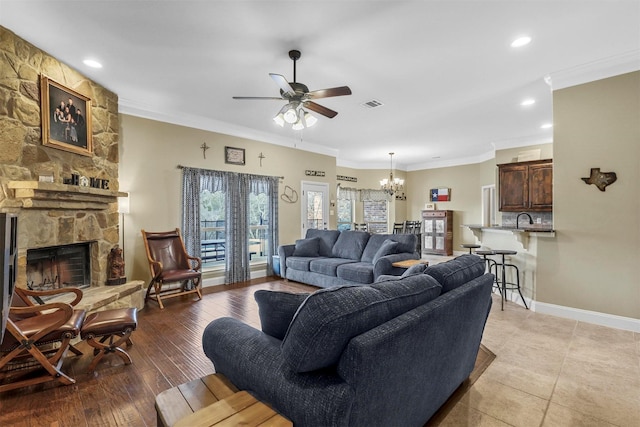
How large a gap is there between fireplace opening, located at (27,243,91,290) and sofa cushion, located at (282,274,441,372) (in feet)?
11.2

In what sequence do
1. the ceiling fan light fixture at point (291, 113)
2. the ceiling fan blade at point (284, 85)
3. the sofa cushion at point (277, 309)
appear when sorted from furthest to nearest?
1. the ceiling fan light fixture at point (291, 113)
2. the ceiling fan blade at point (284, 85)
3. the sofa cushion at point (277, 309)

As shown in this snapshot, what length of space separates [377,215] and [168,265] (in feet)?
21.9

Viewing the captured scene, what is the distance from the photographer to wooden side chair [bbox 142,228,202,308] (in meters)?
4.09

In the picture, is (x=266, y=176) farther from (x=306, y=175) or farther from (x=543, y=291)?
(x=543, y=291)

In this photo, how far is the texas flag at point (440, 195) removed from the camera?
29.6 ft

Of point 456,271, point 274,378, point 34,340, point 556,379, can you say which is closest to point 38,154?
point 34,340

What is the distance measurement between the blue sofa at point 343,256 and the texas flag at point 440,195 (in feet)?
15.7

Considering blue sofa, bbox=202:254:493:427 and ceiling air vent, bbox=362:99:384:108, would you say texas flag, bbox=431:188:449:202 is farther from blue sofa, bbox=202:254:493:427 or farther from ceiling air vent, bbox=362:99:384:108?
blue sofa, bbox=202:254:493:427

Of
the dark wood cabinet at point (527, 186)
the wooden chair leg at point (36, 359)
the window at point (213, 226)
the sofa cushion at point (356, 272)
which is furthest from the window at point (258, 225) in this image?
the dark wood cabinet at point (527, 186)

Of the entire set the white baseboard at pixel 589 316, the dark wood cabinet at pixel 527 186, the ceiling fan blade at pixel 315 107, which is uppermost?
the ceiling fan blade at pixel 315 107

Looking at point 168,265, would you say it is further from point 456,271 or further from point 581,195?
point 581,195

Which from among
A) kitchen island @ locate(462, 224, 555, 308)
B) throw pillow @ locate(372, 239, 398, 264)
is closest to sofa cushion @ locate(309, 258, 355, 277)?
throw pillow @ locate(372, 239, 398, 264)

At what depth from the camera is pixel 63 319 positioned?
217cm

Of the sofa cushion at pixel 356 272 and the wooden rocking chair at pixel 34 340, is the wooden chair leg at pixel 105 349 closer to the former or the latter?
the wooden rocking chair at pixel 34 340
